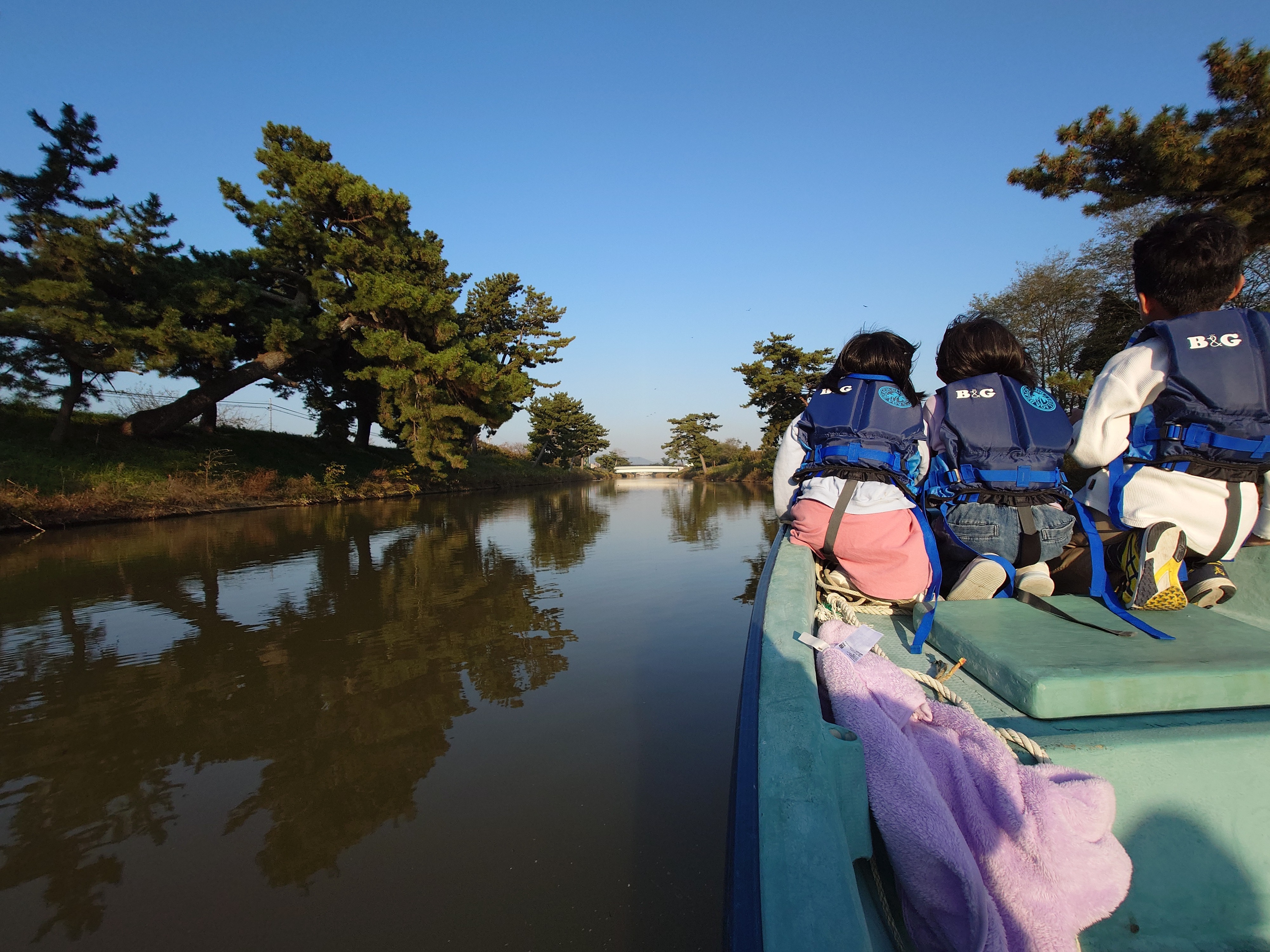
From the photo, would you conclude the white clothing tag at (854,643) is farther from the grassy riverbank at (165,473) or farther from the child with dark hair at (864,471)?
the grassy riverbank at (165,473)

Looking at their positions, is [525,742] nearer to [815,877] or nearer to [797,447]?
[797,447]

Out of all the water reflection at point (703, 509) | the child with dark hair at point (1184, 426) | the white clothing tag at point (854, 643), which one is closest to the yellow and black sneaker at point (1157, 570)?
the child with dark hair at point (1184, 426)

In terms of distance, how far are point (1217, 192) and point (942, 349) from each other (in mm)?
6599

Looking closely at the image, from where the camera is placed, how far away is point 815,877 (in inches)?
23.5

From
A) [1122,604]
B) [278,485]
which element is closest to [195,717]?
[1122,604]

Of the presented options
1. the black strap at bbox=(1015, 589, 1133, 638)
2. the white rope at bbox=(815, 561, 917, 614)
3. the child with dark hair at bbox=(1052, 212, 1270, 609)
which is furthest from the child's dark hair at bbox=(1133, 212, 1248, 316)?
the white rope at bbox=(815, 561, 917, 614)

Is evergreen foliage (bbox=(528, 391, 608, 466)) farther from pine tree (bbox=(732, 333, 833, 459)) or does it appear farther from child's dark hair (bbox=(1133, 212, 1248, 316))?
child's dark hair (bbox=(1133, 212, 1248, 316))

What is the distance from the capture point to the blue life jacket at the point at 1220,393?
4.40 feet

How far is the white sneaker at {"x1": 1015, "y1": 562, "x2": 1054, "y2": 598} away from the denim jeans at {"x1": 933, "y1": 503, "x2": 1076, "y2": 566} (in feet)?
0.33

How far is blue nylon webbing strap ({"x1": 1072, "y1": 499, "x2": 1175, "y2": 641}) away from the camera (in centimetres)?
118

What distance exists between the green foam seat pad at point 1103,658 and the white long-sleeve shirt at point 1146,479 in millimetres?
244

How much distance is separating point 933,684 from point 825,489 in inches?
33.6

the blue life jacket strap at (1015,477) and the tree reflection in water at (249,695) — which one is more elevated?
the blue life jacket strap at (1015,477)

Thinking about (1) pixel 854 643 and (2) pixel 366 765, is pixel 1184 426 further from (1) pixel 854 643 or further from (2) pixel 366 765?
(2) pixel 366 765
